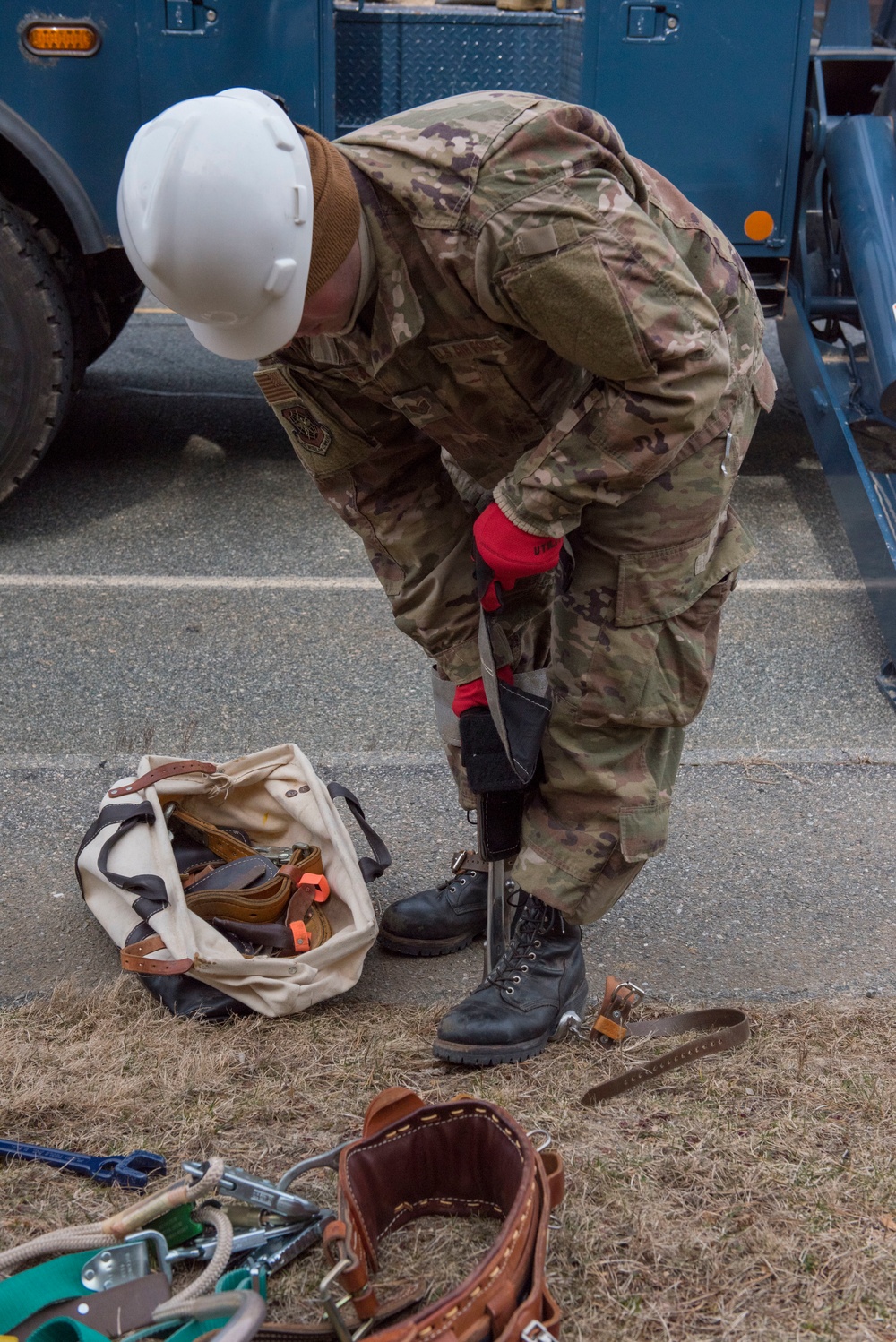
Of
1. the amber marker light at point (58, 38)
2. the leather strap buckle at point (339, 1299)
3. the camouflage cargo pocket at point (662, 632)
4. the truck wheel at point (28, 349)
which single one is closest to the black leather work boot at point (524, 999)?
the camouflage cargo pocket at point (662, 632)

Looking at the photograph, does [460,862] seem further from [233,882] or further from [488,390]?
[488,390]

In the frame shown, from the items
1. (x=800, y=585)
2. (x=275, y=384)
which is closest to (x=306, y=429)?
(x=275, y=384)

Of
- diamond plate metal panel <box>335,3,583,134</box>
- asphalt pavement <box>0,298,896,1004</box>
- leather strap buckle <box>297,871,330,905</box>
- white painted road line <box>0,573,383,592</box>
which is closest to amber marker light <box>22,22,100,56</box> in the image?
diamond plate metal panel <box>335,3,583,134</box>

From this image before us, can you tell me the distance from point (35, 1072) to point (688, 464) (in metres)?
1.47

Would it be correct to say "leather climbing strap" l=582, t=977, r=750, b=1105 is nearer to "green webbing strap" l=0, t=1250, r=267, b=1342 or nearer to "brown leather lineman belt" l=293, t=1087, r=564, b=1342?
"brown leather lineman belt" l=293, t=1087, r=564, b=1342

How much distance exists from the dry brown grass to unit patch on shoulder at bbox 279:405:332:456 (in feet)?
3.42

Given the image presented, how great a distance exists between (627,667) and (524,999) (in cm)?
65

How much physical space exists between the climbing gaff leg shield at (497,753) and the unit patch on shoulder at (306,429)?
1.16 feet

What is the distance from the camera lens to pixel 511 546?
6.27 feet

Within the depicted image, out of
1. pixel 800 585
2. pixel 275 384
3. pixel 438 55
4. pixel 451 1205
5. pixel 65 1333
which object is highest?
pixel 438 55

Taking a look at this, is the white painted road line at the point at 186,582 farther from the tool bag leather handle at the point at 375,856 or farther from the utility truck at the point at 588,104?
the tool bag leather handle at the point at 375,856

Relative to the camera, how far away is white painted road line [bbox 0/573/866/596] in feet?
13.5

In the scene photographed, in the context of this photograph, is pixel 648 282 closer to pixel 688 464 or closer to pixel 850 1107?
pixel 688 464

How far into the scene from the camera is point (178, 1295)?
147cm
